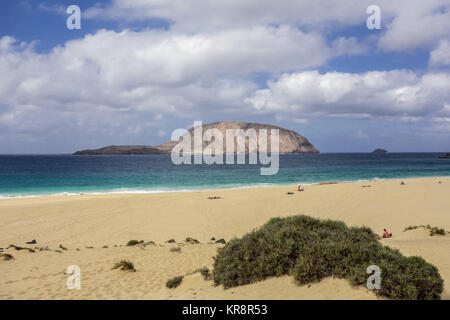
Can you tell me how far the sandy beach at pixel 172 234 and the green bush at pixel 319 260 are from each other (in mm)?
264

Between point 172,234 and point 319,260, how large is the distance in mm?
11637

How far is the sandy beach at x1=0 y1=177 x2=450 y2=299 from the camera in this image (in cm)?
744

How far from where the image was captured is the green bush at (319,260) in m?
5.51

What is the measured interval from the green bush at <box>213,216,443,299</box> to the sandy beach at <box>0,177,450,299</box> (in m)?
0.26
